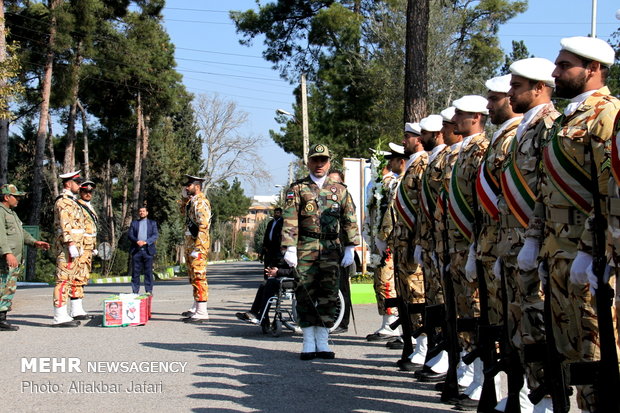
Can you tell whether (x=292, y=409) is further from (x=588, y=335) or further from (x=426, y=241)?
(x=588, y=335)

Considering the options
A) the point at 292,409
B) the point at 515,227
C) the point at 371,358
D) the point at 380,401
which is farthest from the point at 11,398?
the point at 515,227

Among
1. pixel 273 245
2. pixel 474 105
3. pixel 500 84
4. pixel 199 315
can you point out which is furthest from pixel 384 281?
pixel 500 84

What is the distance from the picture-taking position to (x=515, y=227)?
15.8ft

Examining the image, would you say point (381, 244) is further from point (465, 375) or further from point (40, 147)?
point (40, 147)

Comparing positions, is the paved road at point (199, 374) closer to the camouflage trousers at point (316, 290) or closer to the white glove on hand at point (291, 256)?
the camouflage trousers at point (316, 290)

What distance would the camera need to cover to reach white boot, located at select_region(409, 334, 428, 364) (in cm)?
760

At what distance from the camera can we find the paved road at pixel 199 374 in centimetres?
608

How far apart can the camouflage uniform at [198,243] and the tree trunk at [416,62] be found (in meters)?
4.89

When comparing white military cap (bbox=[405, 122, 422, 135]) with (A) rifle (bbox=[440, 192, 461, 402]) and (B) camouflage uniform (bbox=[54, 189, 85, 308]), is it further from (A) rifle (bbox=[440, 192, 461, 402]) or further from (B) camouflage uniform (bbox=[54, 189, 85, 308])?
(B) camouflage uniform (bbox=[54, 189, 85, 308])

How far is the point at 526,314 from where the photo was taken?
14.9 ft

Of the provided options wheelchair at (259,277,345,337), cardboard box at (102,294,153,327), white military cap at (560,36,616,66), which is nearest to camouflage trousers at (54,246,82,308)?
cardboard box at (102,294,153,327)

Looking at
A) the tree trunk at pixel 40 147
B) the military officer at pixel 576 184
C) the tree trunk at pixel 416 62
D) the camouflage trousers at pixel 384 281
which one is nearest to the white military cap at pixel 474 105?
the military officer at pixel 576 184

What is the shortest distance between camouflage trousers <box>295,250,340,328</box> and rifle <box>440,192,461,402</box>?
231cm

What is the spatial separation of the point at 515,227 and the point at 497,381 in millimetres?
1356
